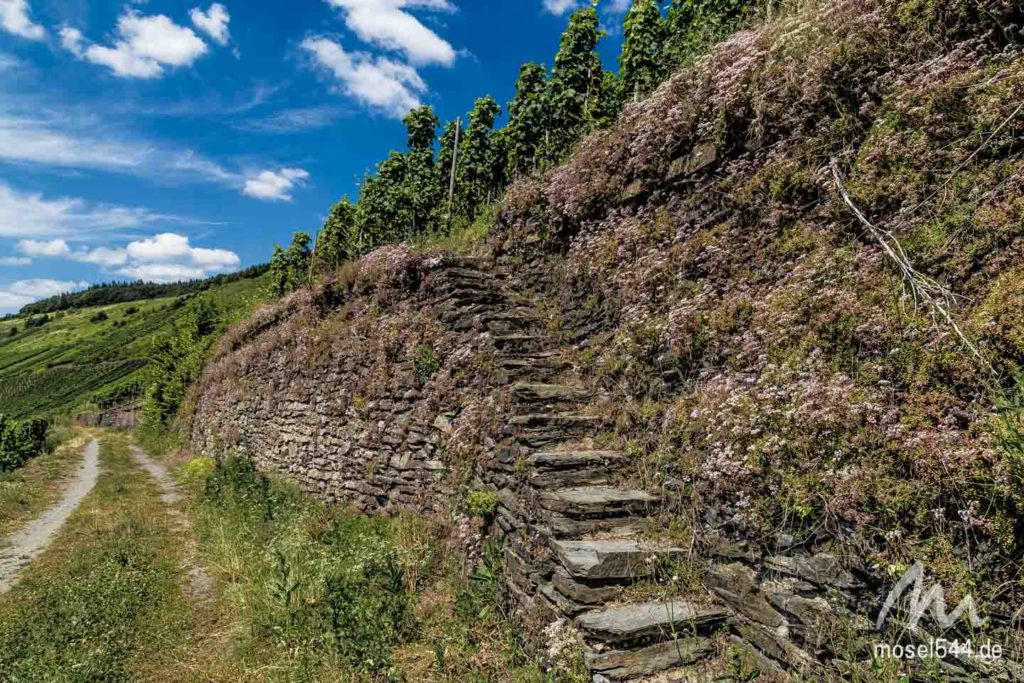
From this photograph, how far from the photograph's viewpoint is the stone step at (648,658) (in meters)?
3.76

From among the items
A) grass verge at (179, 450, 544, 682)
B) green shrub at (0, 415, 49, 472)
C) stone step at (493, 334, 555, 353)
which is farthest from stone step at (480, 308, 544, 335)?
green shrub at (0, 415, 49, 472)

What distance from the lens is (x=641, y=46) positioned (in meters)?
11.5

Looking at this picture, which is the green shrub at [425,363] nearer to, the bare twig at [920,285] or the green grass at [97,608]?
the green grass at [97,608]

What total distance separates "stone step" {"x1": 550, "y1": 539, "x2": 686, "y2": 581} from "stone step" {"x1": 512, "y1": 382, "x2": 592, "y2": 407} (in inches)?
94.1

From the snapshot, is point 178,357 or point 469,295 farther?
point 178,357

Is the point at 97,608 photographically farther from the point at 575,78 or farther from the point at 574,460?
the point at 575,78

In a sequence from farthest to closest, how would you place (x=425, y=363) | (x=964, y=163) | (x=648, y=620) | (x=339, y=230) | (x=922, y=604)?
(x=339, y=230)
(x=425, y=363)
(x=964, y=163)
(x=648, y=620)
(x=922, y=604)

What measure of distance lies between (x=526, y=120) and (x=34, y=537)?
46.9 feet

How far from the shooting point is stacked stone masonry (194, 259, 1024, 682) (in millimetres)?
3645

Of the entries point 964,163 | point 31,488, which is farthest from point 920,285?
point 31,488

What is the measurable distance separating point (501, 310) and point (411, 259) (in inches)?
113

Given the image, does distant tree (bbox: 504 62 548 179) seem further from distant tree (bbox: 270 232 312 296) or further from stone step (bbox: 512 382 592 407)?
distant tree (bbox: 270 232 312 296)

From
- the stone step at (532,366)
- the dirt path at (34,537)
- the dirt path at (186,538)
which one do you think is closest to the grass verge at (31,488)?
the dirt path at (34,537)

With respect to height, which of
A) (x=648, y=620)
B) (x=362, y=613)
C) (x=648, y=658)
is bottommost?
(x=362, y=613)
